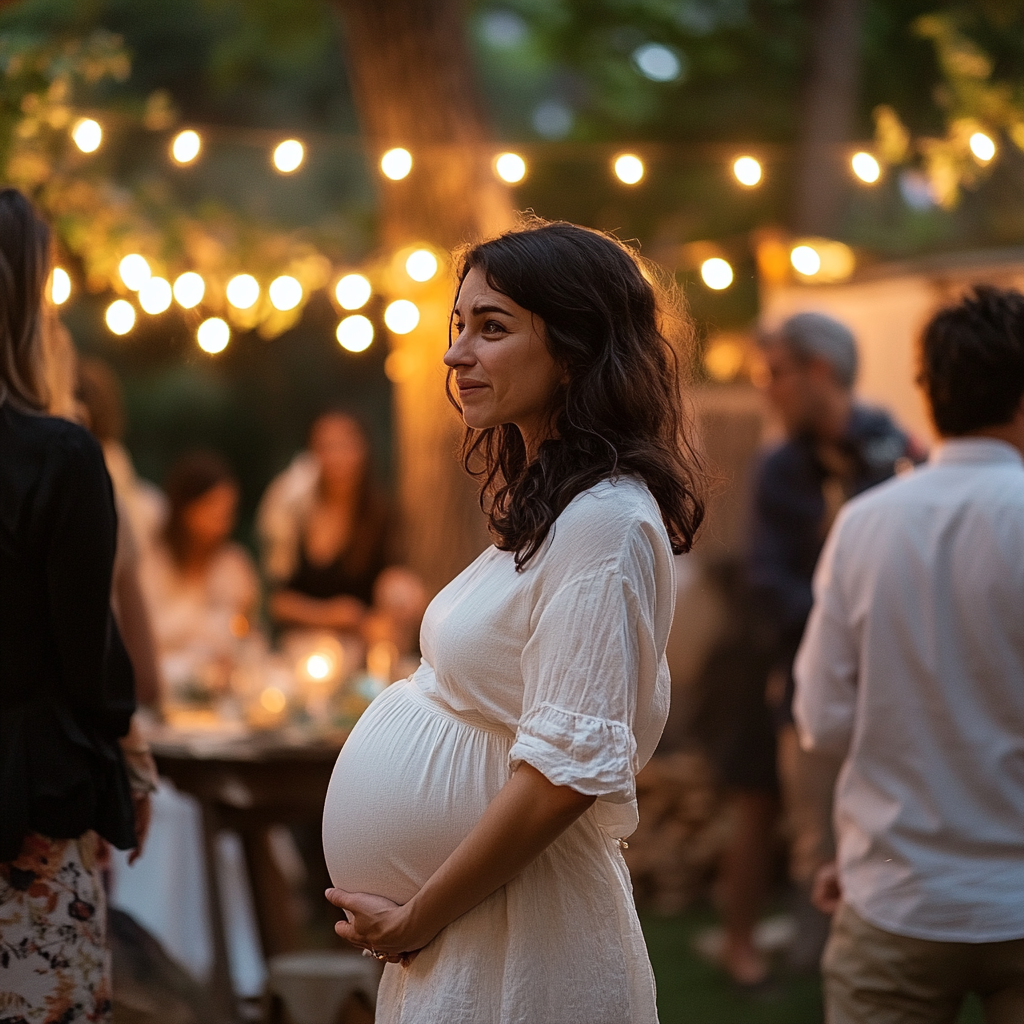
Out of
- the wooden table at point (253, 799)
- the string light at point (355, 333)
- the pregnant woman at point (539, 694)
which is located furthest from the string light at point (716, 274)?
the pregnant woman at point (539, 694)

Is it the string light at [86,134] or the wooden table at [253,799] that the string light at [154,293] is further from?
the wooden table at [253,799]

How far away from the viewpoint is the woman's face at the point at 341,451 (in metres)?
5.59

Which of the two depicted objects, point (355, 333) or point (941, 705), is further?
point (355, 333)

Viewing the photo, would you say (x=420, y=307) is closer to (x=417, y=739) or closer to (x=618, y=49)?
(x=417, y=739)

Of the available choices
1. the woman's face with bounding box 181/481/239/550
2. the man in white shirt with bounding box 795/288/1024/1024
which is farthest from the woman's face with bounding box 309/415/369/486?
the man in white shirt with bounding box 795/288/1024/1024

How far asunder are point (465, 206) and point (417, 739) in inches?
145

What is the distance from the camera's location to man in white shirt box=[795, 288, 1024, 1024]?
90.5 inches

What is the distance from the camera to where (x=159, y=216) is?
4852 millimetres

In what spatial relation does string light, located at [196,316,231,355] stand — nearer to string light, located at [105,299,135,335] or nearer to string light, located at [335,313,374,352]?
string light, located at [105,299,135,335]

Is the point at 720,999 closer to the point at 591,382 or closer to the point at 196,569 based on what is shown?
the point at 196,569

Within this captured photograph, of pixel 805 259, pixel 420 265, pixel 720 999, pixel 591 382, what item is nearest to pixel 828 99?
pixel 805 259

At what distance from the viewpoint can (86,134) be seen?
397 cm

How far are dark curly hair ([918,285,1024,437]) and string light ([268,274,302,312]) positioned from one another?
288 cm

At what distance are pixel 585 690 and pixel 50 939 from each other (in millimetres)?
1008
